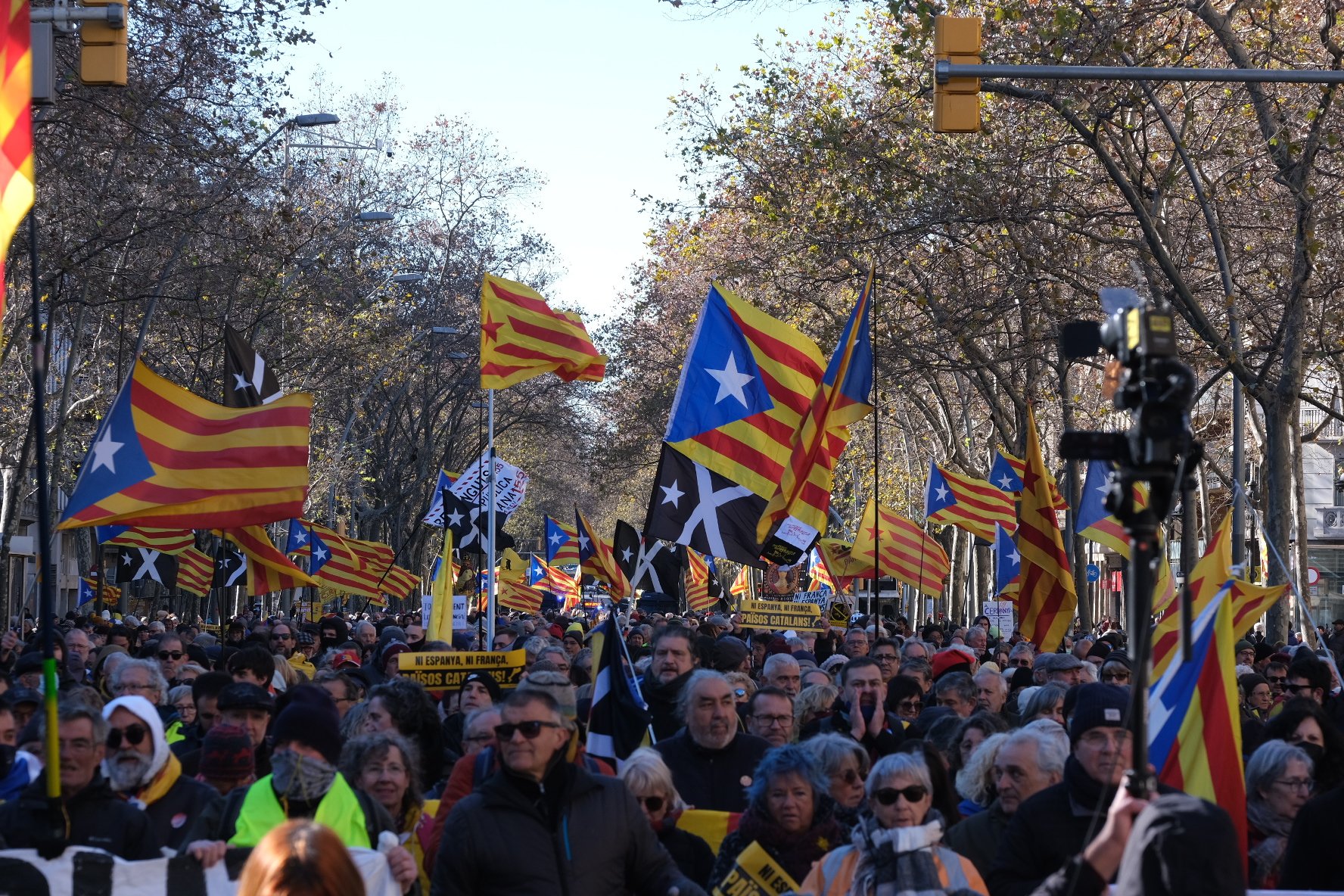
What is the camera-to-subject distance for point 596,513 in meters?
102

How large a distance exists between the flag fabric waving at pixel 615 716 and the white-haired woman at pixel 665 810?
1387mm

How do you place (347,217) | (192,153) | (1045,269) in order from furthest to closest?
(347,217) < (1045,269) < (192,153)

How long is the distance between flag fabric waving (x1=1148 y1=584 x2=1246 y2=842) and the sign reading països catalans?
1146cm

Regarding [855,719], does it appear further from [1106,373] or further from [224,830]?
[1106,373]

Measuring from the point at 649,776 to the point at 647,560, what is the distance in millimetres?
13282

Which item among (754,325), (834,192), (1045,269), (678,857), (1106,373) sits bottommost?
(678,857)

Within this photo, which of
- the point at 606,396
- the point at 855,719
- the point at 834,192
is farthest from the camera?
the point at 606,396

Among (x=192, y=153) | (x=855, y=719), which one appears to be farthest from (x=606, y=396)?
(x=855, y=719)

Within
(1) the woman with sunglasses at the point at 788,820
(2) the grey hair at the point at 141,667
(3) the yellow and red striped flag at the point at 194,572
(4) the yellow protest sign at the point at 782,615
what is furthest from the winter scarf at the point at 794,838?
(3) the yellow and red striped flag at the point at 194,572

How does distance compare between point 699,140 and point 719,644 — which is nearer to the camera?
point 719,644

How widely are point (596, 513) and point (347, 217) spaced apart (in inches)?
2607

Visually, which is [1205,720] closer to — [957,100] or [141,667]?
[141,667]

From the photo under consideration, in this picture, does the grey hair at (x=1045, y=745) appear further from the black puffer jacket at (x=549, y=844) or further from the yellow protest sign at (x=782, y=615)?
the yellow protest sign at (x=782, y=615)

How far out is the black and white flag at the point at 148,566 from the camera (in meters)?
28.1
